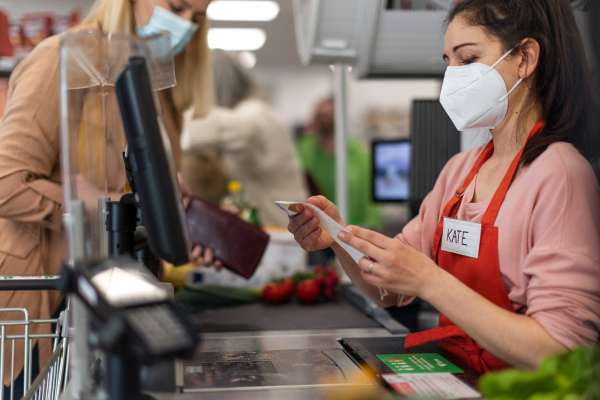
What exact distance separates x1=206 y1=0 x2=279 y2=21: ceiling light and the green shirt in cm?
176

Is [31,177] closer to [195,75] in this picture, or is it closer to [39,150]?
[39,150]

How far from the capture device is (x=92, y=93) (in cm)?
108

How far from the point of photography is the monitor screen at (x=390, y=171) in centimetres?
315

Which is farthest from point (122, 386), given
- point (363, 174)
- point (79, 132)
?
point (363, 174)

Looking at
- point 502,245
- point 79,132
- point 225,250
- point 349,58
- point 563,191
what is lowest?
point 225,250

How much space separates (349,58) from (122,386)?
6.43ft

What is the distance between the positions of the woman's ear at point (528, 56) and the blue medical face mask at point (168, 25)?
100 centimetres

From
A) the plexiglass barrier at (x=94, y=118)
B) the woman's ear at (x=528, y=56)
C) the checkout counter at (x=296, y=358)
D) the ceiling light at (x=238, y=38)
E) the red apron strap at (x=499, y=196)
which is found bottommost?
the checkout counter at (x=296, y=358)

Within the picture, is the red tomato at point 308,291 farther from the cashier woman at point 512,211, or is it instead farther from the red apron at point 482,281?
the red apron at point 482,281

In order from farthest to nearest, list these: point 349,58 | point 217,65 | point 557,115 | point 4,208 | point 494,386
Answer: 1. point 217,65
2. point 349,58
3. point 4,208
4. point 557,115
5. point 494,386

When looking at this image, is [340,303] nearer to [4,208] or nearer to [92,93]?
[4,208]

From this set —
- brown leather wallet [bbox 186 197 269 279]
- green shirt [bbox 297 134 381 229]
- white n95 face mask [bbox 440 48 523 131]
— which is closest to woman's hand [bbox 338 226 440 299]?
white n95 face mask [bbox 440 48 523 131]

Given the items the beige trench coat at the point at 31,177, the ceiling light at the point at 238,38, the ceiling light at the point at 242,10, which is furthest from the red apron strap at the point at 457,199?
the ceiling light at the point at 238,38

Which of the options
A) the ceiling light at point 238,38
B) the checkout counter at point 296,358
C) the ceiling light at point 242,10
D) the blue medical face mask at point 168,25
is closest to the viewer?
the checkout counter at point 296,358
